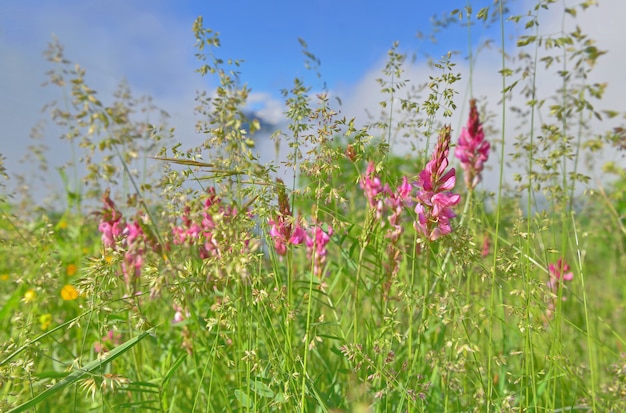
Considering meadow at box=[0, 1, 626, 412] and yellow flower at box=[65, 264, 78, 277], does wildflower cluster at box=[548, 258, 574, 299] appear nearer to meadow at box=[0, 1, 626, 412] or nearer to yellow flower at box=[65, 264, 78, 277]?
meadow at box=[0, 1, 626, 412]

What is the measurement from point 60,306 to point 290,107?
2.55 metres

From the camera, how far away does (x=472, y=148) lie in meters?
2.02

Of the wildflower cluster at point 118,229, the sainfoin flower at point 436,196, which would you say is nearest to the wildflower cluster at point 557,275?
the sainfoin flower at point 436,196

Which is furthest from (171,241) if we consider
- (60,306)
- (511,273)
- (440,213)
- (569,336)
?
(569,336)

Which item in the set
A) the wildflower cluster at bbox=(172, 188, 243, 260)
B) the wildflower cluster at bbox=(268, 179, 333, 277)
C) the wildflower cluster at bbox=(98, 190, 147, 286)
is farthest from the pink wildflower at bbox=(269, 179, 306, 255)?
the wildflower cluster at bbox=(98, 190, 147, 286)

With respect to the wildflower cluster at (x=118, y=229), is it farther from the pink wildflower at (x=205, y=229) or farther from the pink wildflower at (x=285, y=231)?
the pink wildflower at (x=285, y=231)

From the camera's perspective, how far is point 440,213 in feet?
4.61

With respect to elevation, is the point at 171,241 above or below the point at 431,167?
below

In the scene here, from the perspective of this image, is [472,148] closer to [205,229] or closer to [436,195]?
[436,195]

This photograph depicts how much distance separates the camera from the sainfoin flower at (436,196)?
1.38 metres

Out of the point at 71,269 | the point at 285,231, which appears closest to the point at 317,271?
the point at 285,231

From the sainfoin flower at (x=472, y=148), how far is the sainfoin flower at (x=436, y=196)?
1.67 ft

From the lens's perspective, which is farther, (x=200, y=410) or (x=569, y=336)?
(x=569, y=336)

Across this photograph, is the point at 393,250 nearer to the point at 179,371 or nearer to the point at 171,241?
the point at 171,241
